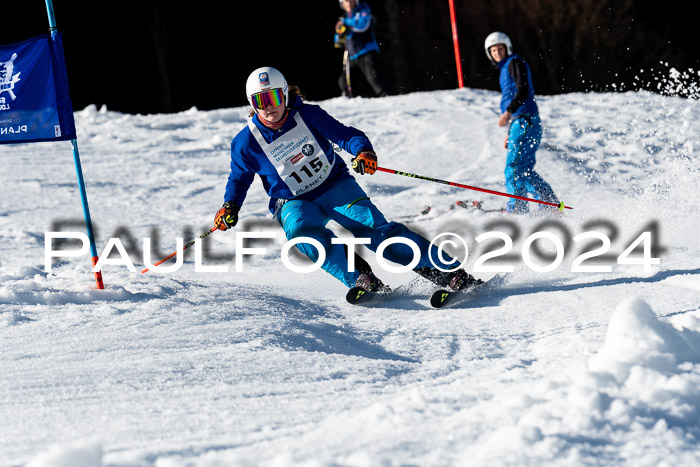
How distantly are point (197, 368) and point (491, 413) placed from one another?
48.2 inches

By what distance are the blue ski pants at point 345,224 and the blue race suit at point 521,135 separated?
2.73 m

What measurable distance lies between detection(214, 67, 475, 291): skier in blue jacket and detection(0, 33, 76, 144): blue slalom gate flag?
105cm

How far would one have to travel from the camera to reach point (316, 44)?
65.4ft

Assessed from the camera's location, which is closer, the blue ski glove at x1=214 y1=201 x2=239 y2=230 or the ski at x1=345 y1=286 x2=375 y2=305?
the ski at x1=345 y1=286 x2=375 y2=305

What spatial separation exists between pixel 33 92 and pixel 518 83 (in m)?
4.07

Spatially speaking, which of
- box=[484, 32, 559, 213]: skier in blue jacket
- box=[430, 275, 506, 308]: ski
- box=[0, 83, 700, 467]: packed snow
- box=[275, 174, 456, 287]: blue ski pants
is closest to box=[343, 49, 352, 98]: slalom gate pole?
box=[0, 83, 700, 467]: packed snow

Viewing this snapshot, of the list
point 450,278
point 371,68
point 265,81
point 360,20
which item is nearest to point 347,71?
point 371,68

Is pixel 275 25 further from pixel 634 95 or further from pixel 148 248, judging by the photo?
pixel 148 248

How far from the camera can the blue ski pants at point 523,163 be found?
7.22 m


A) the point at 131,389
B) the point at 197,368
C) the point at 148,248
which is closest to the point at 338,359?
the point at 197,368

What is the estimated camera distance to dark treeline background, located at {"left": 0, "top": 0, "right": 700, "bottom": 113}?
55.8ft

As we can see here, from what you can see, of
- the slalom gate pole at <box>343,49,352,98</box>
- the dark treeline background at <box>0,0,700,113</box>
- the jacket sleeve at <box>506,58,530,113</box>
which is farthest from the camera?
the dark treeline background at <box>0,0,700,113</box>

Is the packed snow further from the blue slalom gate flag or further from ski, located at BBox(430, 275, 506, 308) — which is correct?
the blue slalom gate flag

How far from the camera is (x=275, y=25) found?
20.0 meters
